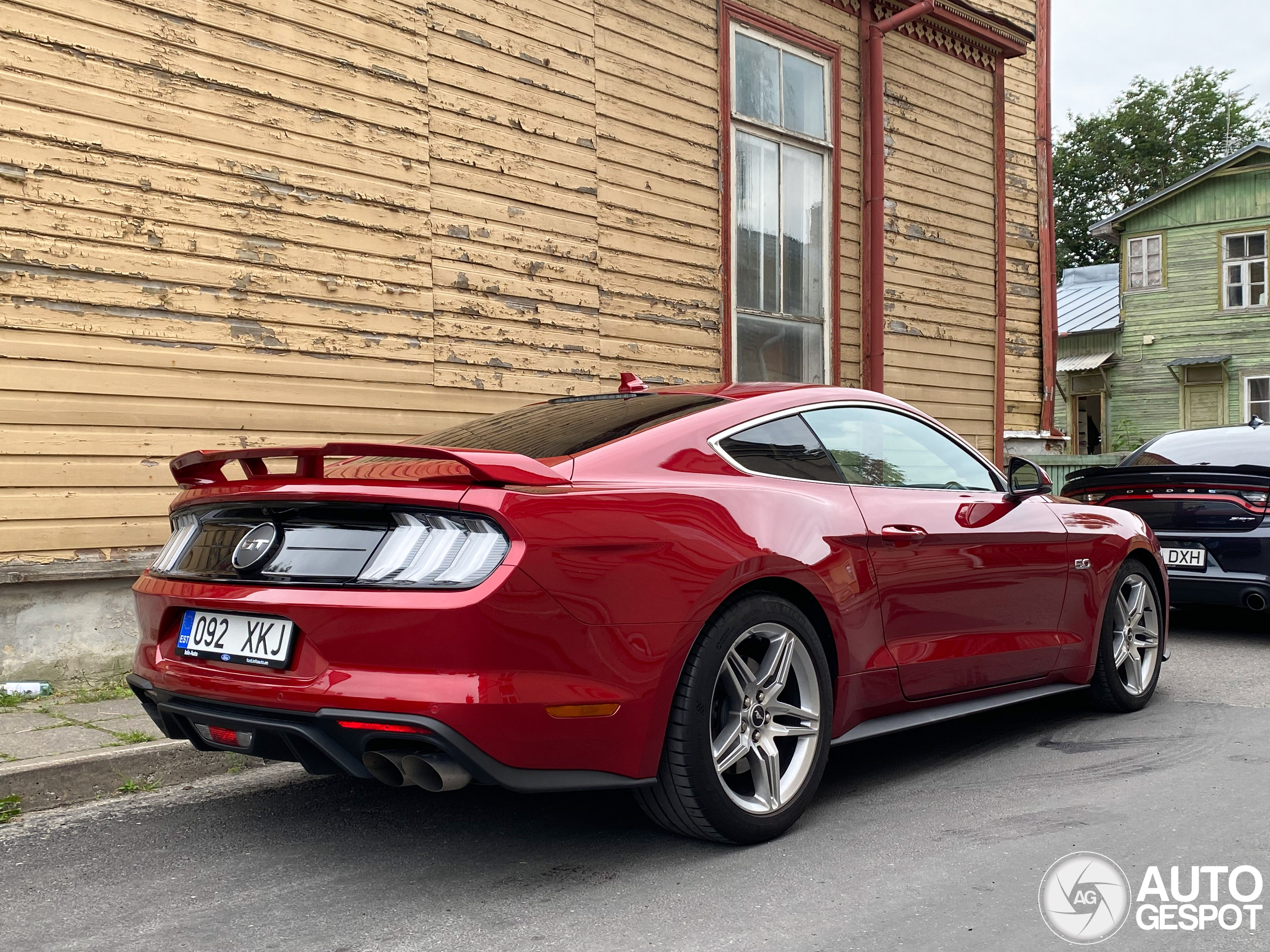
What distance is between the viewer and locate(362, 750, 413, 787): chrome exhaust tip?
2.99 m

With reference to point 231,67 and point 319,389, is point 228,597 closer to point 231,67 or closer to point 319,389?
point 319,389

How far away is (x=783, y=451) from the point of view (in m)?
3.98

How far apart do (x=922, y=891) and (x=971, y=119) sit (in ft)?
34.0

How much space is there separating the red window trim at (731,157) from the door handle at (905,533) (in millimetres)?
5159

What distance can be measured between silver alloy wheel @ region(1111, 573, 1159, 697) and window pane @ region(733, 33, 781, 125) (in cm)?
547

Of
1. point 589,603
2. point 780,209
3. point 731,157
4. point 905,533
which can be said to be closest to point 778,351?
point 780,209

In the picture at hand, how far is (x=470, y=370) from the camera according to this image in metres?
7.57

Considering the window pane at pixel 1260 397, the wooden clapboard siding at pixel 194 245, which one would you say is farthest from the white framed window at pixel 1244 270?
the wooden clapboard siding at pixel 194 245

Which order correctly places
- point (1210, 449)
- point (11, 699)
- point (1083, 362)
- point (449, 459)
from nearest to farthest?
1. point (449, 459)
2. point (11, 699)
3. point (1210, 449)
4. point (1083, 362)

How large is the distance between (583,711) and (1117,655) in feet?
10.7

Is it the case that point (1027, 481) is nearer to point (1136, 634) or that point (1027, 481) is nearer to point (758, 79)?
point (1136, 634)

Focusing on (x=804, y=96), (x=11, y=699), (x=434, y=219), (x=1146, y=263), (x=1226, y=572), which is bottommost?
(x=11, y=699)

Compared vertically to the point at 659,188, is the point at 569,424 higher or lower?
lower

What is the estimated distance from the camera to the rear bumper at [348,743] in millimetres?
2943
